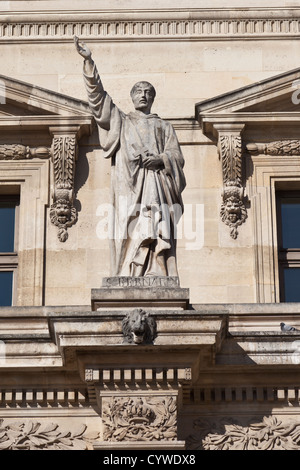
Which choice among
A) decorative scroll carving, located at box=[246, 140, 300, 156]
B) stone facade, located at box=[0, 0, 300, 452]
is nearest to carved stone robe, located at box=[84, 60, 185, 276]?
stone facade, located at box=[0, 0, 300, 452]

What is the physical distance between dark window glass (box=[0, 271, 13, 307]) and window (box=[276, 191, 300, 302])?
9.73 feet

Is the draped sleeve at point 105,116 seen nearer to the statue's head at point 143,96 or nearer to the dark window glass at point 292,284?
the statue's head at point 143,96

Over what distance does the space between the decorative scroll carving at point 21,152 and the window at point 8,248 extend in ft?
1.53

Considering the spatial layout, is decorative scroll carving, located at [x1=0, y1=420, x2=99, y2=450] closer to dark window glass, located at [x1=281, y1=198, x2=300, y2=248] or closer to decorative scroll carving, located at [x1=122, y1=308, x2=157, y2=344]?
decorative scroll carving, located at [x1=122, y1=308, x2=157, y2=344]

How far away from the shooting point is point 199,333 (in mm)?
19188

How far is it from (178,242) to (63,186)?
1.42m

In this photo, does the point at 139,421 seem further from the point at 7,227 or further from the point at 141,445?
the point at 7,227

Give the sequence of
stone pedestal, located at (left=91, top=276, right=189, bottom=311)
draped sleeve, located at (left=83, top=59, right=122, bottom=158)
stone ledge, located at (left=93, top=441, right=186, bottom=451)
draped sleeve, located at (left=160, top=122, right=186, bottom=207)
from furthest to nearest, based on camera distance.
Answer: draped sleeve, located at (left=83, top=59, right=122, bottom=158), draped sleeve, located at (left=160, top=122, right=186, bottom=207), stone pedestal, located at (left=91, top=276, right=189, bottom=311), stone ledge, located at (left=93, top=441, right=186, bottom=451)

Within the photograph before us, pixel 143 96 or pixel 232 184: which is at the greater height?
pixel 143 96

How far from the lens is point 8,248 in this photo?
22.3 meters

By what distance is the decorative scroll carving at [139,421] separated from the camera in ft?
62.8

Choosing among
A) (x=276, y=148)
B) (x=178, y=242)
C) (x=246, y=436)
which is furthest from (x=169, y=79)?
(x=246, y=436)

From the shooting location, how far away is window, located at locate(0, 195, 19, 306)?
72.3 feet

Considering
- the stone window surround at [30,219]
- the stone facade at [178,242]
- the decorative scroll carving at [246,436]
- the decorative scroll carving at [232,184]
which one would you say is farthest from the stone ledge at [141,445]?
the decorative scroll carving at [232,184]
